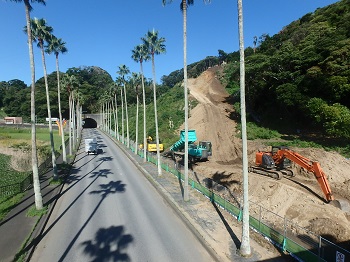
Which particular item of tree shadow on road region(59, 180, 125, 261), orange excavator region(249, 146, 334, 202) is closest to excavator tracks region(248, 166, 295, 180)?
orange excavator region(249, 146, 334, 202)

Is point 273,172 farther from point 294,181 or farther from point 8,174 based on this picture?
point 8,174

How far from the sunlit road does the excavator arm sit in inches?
466

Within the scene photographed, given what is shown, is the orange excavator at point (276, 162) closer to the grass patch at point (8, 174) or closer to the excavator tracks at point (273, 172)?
the excavator tracks at point (273, 172)

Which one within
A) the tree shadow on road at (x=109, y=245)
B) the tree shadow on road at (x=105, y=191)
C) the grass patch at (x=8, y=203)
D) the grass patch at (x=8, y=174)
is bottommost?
the tree shadow on road at (x=109, y=245)

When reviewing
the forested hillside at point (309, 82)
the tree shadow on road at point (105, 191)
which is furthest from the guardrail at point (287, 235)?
the forested hillside at point (309, 82)

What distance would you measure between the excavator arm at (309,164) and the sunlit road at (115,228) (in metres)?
11.8

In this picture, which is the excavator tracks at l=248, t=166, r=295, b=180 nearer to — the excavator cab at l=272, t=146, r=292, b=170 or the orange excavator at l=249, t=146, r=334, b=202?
the orange excavator at l=249, t=146, r=334, b=202

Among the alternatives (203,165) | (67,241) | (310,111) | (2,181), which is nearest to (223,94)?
(310,111)

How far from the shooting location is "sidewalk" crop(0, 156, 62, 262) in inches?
515

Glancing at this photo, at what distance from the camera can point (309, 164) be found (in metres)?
23.8

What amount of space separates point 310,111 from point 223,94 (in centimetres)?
4598

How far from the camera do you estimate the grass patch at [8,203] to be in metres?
18.3

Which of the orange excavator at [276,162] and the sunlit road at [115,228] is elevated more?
the orange excavator at [276,162]

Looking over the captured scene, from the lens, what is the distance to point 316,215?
1936cm
